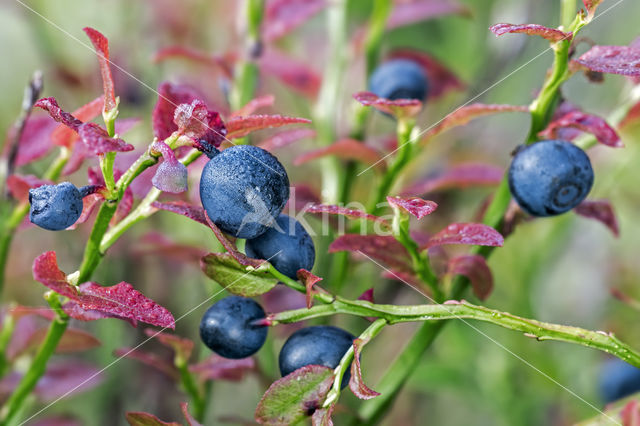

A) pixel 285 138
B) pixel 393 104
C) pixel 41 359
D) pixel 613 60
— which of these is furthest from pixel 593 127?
pixel 41 359

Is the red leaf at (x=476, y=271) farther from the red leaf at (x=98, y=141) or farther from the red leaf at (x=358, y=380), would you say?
the red leaf at (x=98, y=141)

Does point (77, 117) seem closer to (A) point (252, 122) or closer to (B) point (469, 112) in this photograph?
(A) point (252, 122)

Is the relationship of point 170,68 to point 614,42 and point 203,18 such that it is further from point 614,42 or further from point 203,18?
point 614,42

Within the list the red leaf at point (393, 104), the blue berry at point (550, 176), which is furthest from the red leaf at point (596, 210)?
the red leaf at point (393, 104)

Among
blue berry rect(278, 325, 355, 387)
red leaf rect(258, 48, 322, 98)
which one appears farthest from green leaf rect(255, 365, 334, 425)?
red leaf rect(258, 48, 322, 98)

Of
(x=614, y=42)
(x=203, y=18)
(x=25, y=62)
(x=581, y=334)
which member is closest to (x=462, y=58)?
(x=614, y=42)

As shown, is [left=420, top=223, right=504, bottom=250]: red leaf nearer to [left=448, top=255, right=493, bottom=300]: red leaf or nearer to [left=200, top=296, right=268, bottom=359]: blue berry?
[left=448, top=255, right=493, bottom=300]: red leaf
